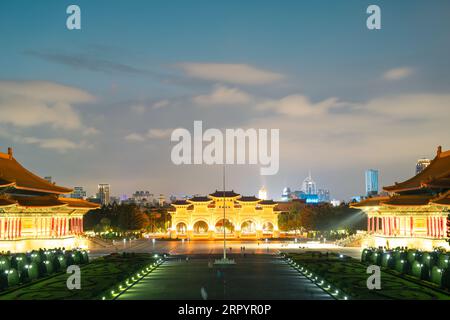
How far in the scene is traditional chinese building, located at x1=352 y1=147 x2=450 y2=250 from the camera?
5984cm

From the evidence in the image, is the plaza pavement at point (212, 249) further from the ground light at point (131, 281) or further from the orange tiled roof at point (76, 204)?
the ground light at point (131, 281)

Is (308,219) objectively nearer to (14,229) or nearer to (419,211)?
(419,211)

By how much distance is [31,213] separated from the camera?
69.8 metres

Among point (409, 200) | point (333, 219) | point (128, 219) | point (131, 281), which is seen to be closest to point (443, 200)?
point (409, 200)

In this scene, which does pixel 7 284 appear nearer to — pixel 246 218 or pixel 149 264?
pixel 149 264

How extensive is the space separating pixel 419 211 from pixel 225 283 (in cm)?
3183

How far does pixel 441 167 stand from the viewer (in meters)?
70.2

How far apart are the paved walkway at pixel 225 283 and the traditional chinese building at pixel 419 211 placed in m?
16.1

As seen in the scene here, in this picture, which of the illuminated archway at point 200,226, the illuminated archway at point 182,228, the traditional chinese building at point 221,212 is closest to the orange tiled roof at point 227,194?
the traditional chinese building at point 221,212

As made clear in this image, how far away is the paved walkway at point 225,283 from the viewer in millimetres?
35688

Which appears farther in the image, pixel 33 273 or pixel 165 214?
pixel 165 214

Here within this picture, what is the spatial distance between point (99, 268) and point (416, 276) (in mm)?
24464
